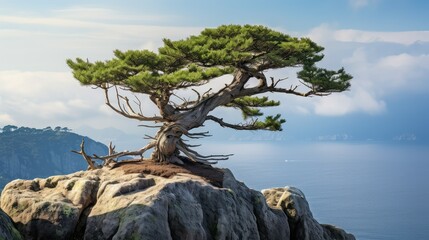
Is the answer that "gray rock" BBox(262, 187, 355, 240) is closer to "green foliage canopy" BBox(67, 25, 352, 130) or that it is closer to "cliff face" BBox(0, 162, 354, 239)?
"cliff face" BBox(0, 162, 354, 239)

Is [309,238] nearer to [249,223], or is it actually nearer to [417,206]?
[249,223]

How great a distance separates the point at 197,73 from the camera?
58.9 feet

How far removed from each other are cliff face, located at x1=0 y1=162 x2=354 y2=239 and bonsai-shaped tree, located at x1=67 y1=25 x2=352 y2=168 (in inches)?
67.2

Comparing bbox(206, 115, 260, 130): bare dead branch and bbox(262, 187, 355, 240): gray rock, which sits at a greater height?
bbox(206, 115, 260, 130): bare dead branch

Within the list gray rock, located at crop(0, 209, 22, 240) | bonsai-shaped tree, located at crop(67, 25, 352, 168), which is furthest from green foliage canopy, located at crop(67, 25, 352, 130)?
gray rock, located at crop(0, 209, 22, 240)

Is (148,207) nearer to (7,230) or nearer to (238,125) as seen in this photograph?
(7,230)

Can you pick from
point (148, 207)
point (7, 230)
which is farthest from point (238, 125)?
point (7, 230)

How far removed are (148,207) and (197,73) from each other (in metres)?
5.61

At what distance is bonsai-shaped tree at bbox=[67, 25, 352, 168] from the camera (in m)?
18.0

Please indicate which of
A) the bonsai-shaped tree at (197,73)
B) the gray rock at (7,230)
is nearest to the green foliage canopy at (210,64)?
the bonsai-shaped tree at (197,73)

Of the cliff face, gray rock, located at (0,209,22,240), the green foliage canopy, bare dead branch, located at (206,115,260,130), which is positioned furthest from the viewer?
bare dead branch, located at (206,115,260,130)

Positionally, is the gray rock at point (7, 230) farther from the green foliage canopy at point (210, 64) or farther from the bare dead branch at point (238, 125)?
the bare dead branch at point (238, 125)

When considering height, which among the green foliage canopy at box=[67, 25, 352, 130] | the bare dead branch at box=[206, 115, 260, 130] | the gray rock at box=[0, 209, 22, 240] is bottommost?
the gray rock at box=[0, 209, 22, 240]

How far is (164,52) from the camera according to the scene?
18.2 m
